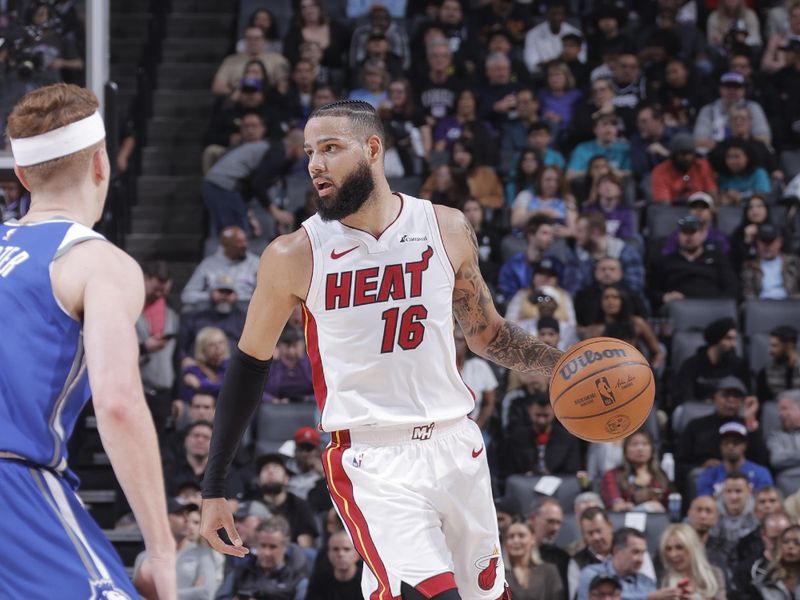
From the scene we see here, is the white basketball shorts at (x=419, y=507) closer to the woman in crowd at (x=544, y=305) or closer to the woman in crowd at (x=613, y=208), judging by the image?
the woman in crowd at (x=544, y=305)

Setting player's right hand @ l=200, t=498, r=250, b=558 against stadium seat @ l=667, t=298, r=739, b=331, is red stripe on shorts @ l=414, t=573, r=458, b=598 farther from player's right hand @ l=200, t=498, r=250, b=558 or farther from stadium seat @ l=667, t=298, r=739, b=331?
stadium seat @ l=667, t=298, r=739, b=331

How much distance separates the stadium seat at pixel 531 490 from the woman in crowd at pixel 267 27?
21.5 ft

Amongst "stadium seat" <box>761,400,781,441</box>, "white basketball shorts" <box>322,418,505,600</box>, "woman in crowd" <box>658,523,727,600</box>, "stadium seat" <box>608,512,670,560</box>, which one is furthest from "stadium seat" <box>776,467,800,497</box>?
"white basketball shorts" <box>322,418,505,600</box>

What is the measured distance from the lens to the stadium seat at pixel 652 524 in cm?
961

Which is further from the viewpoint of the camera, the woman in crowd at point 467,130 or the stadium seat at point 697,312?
the woman in crowd at point 467,130

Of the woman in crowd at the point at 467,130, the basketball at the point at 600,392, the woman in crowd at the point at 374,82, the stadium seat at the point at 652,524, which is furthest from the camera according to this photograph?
the woman in crowd at the point at 374,82

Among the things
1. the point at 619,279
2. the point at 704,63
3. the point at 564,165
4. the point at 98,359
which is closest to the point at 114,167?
the point at 619,279

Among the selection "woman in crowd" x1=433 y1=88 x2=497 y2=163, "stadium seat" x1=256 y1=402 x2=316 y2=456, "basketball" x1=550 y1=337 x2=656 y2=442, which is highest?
"woman in crowd" x1=433 y1=88 x2=497 y2=163

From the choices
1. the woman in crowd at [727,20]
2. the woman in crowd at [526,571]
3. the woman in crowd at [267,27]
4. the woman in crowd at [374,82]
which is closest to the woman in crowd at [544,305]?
the woman in crowd at [526,571]

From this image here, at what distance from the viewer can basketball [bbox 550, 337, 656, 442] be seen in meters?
4.81

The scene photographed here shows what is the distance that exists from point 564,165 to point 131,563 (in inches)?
240

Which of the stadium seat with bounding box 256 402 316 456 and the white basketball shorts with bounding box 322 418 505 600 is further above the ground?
the white basketball shorts with bounding box 322 418 505 600

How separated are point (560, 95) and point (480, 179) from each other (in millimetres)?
1928

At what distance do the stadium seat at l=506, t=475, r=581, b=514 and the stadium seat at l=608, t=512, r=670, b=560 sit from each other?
48cm
